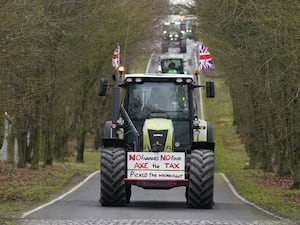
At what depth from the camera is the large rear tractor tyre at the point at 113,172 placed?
1852 centimetres

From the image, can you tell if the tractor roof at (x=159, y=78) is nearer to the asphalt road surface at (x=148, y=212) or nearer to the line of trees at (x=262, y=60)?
the line of trees at (x=262, y=60)

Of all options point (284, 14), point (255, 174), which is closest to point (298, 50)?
point (284, 14)

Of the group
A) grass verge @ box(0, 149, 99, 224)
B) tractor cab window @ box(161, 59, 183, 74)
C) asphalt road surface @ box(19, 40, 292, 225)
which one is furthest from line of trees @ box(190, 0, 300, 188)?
tractor cab window @ box(161, 59, 183, 74)

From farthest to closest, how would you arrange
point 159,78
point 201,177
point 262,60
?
1. point 262,60
2. point 159,78
3. point 201,177

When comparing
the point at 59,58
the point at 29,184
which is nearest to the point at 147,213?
the point at 29,184

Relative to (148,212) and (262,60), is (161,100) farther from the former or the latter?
(262,60)

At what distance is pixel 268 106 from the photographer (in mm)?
27531

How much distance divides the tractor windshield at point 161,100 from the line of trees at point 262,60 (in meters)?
2.71

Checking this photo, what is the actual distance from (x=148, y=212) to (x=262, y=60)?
7.16 metres

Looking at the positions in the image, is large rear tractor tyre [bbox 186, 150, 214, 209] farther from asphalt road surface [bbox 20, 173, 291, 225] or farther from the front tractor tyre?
the front tractor tyre

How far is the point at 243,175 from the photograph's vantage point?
3600cm

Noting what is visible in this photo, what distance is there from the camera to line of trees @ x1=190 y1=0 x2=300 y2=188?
19.9 metres

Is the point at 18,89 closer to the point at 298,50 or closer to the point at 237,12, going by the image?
the point at 237,12

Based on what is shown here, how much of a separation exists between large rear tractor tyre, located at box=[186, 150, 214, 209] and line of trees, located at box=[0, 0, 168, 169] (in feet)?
18.3
